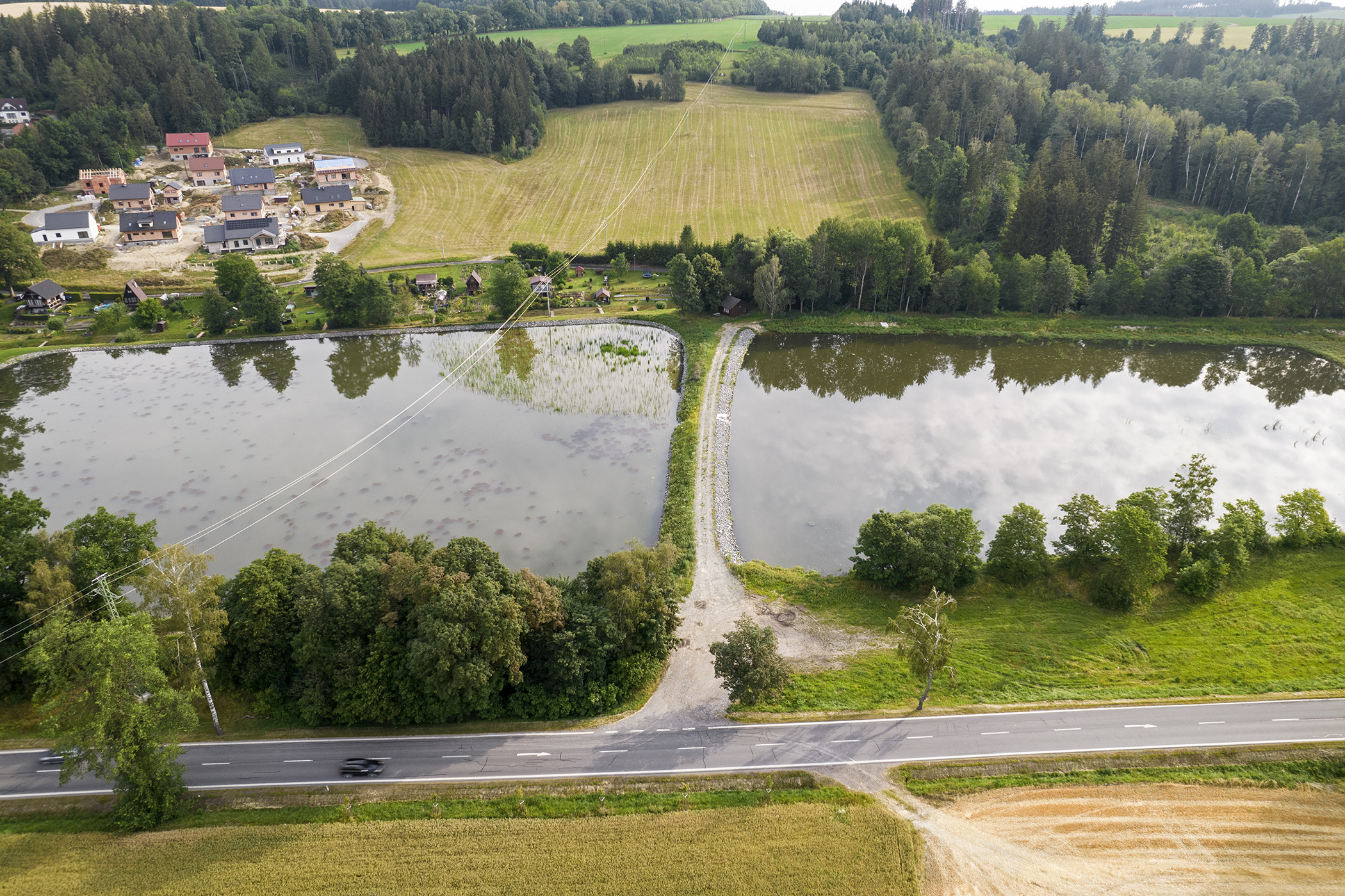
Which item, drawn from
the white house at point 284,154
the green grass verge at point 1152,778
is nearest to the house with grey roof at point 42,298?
the white house at point 284,154

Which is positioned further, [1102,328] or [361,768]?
[1102,328]

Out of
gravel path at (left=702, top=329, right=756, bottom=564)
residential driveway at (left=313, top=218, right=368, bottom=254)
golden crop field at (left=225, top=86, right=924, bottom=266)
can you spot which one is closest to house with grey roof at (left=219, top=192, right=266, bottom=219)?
residential driveway at (left=313, top=218, right=368, bottom=254)

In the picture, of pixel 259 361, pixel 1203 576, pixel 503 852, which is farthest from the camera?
pixel 259 361

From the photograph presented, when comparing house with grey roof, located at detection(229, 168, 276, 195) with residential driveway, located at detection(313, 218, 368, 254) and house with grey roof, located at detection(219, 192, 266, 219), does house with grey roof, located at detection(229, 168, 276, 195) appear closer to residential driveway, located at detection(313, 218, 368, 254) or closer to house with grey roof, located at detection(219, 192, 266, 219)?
house with grey roof, located at detection(219, 192, 266, 219)

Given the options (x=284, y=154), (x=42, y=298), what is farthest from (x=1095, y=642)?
(x=284, y=154)

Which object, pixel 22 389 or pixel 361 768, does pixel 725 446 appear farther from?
pixel 22 389

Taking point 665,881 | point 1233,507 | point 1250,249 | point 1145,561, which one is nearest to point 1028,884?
point 665,881

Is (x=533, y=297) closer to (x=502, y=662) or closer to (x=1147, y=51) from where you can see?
(x=502, y=662)

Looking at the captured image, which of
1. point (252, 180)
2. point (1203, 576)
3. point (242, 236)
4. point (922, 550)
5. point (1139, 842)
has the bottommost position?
point (1139, 842)
